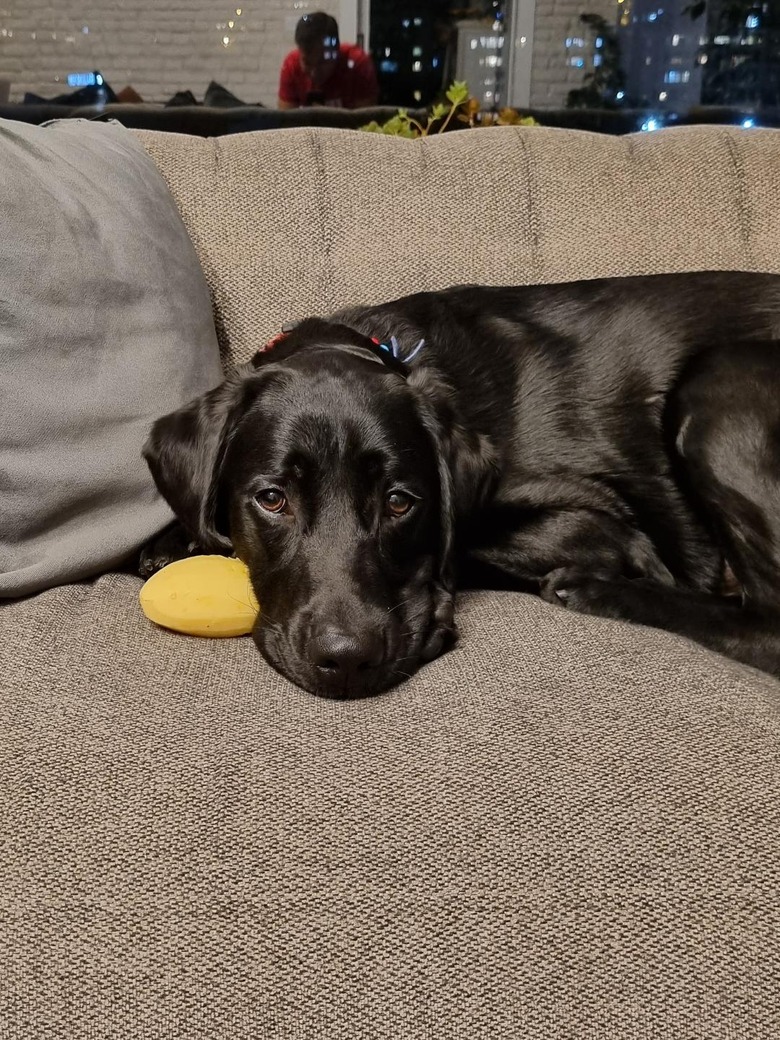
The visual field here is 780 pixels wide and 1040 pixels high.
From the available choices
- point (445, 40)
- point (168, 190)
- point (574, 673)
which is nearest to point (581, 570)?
point (574, 673)

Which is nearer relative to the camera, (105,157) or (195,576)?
(195,576)

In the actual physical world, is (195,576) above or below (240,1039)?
above

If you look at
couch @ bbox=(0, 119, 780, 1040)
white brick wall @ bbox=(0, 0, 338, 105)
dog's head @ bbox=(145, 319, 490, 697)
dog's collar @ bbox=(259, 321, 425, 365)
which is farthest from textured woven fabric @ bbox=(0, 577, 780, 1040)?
white brick wall @ bbox=(0, 0, 338, 105)

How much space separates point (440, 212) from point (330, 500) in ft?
3.42

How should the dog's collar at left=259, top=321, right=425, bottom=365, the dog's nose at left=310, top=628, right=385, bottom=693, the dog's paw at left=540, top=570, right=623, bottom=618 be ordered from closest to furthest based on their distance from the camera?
the dog's nose at left=310, top=628, right=385, bottom=693 → the dog's paw at left=540, top=570, right=623, bottom=618 → the dog's collar at left=259, top=321, right=425, bottom=365

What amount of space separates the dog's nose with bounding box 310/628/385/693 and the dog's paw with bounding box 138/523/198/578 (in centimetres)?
53

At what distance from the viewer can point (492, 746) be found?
3.87ft

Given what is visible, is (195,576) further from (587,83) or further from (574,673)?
(587,83)

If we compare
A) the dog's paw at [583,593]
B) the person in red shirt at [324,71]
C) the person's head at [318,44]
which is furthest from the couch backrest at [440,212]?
the person's head at [318,44]

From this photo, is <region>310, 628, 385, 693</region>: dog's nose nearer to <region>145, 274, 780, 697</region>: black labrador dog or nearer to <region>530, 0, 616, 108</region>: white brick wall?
<region>145, 274, 780, 697</region>: black labrador dog

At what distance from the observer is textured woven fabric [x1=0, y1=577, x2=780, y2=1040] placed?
0.94m

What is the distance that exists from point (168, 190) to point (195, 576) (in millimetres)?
1050

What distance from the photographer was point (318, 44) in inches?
222

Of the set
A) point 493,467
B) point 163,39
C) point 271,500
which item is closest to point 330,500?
point 271,500
